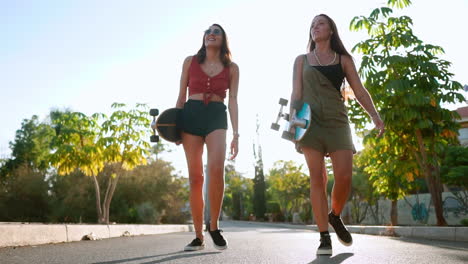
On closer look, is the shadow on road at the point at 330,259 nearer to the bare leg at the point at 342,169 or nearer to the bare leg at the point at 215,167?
the bare leg at the point at 342,169

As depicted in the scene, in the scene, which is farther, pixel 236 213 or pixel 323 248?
pixel 236 213

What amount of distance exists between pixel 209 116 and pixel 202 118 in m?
0.07

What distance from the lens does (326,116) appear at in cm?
430

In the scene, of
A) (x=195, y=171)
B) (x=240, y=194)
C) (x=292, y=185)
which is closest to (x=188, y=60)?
(x=195, y=171)

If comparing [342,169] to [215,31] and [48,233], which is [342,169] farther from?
[48,233]

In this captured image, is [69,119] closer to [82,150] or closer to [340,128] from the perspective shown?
[82,150]

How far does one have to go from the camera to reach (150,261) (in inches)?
160

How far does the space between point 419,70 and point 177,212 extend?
20216mm

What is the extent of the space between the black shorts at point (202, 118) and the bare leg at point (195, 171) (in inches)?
3.0

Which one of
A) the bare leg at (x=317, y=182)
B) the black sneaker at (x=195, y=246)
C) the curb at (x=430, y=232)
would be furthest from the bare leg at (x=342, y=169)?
the curb at (x=430, y=232)

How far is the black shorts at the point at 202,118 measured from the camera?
184 inches

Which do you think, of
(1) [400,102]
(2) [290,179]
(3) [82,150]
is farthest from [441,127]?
(2) [290,179]

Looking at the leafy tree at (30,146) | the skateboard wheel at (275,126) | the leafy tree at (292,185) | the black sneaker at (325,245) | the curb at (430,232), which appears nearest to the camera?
the black sneaker at (325,245)

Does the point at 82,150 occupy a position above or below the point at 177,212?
above
